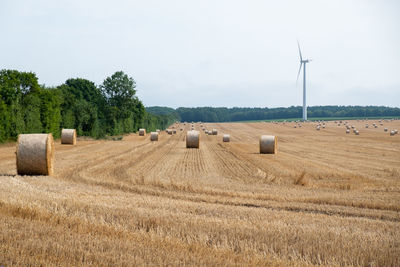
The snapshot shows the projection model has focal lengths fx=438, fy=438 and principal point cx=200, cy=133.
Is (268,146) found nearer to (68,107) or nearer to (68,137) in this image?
(68,137)

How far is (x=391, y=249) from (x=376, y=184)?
9.47 metres

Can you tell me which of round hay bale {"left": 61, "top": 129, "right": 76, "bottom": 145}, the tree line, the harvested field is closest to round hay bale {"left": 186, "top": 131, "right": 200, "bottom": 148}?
round hay bale {"left": 61, "top": 129, "right": 76, "bottom": 145}

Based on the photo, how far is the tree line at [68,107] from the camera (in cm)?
A: 4338

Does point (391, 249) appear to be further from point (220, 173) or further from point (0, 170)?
point (0, 170)

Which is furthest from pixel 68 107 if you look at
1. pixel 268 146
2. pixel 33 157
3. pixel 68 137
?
pixel 33 157

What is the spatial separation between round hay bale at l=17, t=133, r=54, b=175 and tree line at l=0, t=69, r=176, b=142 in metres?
24.7

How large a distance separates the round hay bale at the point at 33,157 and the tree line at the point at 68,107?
81.1 feet

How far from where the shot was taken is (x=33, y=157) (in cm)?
1728

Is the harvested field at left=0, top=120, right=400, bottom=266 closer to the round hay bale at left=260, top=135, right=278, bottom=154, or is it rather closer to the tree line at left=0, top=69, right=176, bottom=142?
the round hay bale at left=260, top=135, right=278, bottom=154

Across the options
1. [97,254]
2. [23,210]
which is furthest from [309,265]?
[23,210]

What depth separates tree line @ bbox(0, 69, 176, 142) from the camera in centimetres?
4338

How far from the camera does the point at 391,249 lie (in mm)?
7195

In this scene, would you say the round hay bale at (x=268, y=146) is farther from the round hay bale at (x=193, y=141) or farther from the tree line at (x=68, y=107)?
the tree line at (x=68, y=107)

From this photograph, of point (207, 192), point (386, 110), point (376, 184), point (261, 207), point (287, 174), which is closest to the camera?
point (261, 207)
